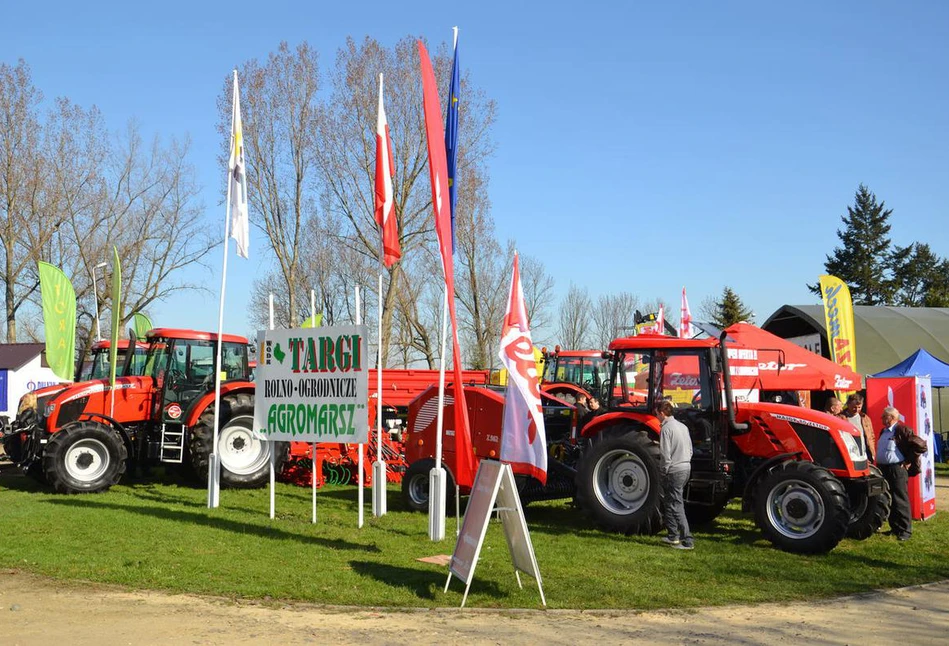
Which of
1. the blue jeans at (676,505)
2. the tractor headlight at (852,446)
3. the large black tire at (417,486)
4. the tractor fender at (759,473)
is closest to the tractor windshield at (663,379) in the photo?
the tractor fender at (759,473)

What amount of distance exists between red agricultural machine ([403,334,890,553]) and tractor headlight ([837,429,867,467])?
13 millimetres

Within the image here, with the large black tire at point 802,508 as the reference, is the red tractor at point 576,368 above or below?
above

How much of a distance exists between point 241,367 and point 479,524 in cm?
962

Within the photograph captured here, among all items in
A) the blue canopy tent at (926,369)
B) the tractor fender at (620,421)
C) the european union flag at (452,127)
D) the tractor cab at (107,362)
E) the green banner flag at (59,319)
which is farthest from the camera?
the blue canopy tent at (926,369)

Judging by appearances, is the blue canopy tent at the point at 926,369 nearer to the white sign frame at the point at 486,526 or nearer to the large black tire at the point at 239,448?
the large black tire at the point at 239,448

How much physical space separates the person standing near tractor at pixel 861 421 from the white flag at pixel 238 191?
351 inches

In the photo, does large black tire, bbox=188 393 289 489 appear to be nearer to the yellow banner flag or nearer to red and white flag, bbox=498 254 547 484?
red and white flag, bbox=498 254 547 484

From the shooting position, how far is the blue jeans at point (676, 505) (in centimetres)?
973

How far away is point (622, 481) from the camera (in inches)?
428

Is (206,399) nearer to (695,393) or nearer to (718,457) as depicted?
(695,393)

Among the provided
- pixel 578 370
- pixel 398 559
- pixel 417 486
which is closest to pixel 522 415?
pixel 398 559

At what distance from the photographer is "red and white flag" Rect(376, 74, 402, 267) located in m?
11.0

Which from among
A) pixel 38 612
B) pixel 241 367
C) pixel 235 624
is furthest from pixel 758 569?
pixel 241 367

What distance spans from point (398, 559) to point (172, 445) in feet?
22.7
